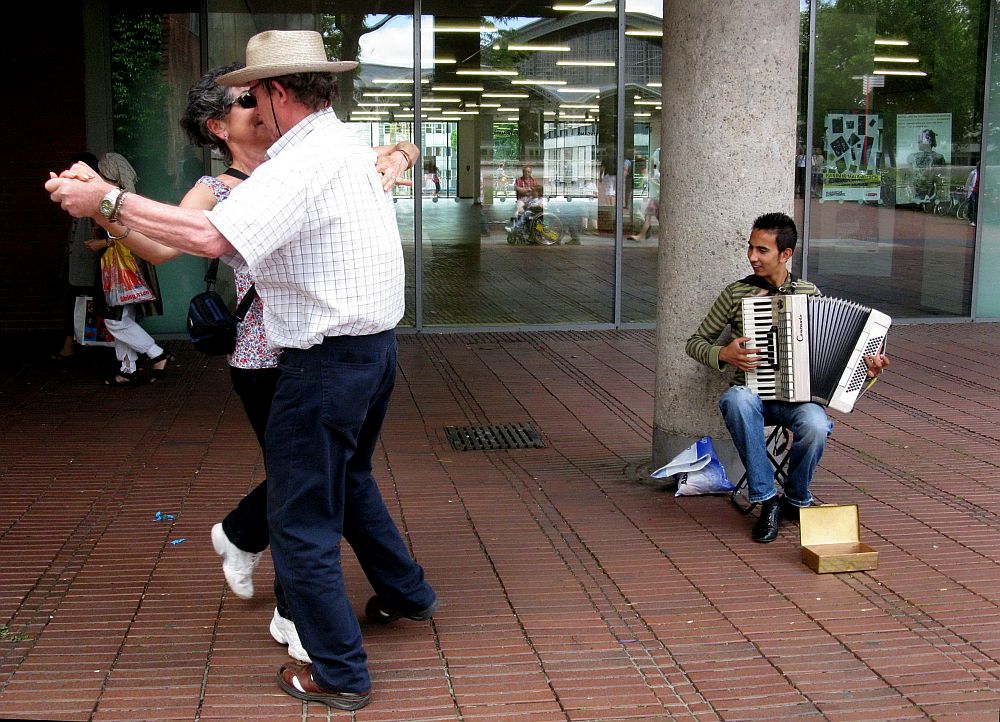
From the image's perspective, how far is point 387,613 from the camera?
4.18 meters

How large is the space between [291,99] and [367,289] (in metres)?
0.60

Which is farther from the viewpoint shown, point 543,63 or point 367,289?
point 543,63

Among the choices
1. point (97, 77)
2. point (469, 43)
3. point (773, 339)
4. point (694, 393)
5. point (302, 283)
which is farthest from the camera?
point (469, 43)

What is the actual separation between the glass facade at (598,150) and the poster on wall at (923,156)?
0.05 feet

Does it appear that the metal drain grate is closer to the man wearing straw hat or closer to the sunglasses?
the man wearing straw hat

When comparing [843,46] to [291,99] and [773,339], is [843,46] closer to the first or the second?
[773,339]

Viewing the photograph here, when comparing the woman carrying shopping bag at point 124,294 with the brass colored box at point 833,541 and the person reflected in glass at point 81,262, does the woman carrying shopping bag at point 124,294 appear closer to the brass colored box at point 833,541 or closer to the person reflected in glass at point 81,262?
the person reflected in glass at point 81,262

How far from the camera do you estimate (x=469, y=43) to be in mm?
11227

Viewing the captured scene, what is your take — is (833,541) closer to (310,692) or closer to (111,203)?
(310,692)

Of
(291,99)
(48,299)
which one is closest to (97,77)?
(48,299)

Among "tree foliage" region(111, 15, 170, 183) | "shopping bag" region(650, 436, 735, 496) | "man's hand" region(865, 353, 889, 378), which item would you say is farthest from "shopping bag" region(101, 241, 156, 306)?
"man's hand" region(865, 353, 889, 378)

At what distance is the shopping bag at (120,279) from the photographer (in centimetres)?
841

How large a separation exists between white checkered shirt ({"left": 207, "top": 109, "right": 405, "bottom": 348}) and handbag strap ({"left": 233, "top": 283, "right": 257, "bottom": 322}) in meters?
0.23

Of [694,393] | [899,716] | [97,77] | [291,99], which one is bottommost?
[899,716]
